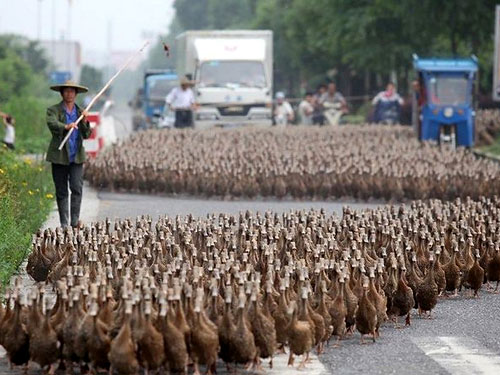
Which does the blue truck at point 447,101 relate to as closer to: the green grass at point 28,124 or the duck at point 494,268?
the green grass at point 28,124

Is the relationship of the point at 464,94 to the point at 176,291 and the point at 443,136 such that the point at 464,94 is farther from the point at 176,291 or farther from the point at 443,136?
the point at 176,291

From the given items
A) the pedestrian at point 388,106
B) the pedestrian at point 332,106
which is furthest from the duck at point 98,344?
the pedestrian at point 332,106

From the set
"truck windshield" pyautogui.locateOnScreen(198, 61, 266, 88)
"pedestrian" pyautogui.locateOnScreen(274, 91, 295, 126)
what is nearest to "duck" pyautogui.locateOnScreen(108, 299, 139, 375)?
"truck windshield" pyautogui.locateOnScreen(198, 61, 266, 88)

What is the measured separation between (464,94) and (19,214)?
2308 cm

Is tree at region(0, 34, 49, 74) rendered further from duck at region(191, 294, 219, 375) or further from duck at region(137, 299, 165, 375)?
duck at region(137, 299, 165, 375)

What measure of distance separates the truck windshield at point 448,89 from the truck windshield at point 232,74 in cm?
810

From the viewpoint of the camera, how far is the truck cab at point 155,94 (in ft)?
193

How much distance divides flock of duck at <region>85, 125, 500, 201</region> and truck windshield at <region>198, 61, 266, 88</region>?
601 inches

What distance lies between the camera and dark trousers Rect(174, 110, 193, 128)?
42.3 m

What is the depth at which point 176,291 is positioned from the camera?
1031 cm

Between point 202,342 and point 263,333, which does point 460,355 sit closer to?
point 263,333

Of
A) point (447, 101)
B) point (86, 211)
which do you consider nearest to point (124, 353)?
point (86, 211)

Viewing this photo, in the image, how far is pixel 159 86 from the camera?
2422 inches

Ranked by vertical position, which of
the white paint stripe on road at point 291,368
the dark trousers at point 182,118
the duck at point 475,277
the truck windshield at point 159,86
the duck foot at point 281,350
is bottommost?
the white paint stripe on road at point 291,368
